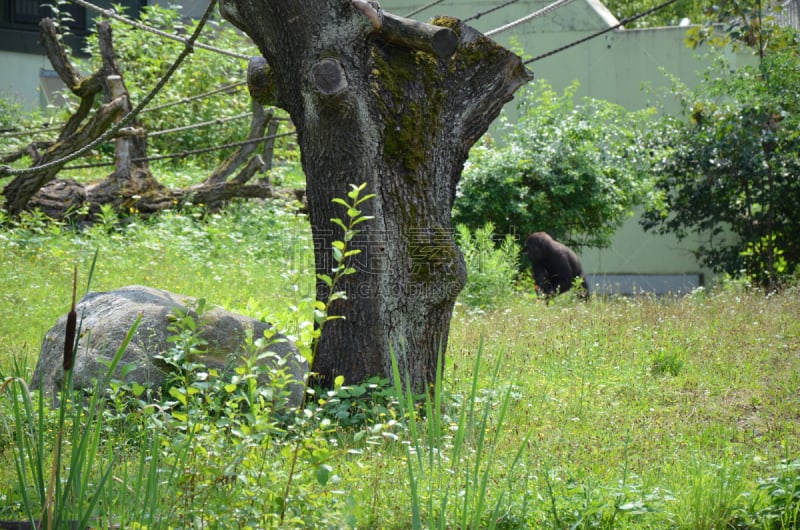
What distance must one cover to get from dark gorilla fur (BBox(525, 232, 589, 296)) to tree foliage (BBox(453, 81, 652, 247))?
0.87 meters

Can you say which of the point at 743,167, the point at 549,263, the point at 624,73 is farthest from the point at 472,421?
the point at 624,73

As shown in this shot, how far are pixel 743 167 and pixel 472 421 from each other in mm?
11450

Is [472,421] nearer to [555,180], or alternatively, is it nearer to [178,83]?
[555,180]

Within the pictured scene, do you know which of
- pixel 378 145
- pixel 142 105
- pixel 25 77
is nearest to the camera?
pixel 378 145

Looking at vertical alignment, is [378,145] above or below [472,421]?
above

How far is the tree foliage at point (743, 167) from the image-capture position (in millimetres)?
12383

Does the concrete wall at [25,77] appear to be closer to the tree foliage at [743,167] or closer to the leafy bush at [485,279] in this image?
the leafy bush at [485,279]

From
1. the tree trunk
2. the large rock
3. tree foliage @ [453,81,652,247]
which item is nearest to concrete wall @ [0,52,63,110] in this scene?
tree foliage @ [453,81,652,247]

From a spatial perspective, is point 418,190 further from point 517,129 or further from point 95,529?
point 517,129

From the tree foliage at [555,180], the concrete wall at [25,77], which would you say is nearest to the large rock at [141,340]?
the tree foliage at [555,180]

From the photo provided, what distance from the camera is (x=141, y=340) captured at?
486 cm

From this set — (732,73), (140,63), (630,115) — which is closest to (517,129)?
(630,115)

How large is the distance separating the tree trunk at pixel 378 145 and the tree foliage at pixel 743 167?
821 cm

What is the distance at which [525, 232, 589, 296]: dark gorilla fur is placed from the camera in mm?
11469
